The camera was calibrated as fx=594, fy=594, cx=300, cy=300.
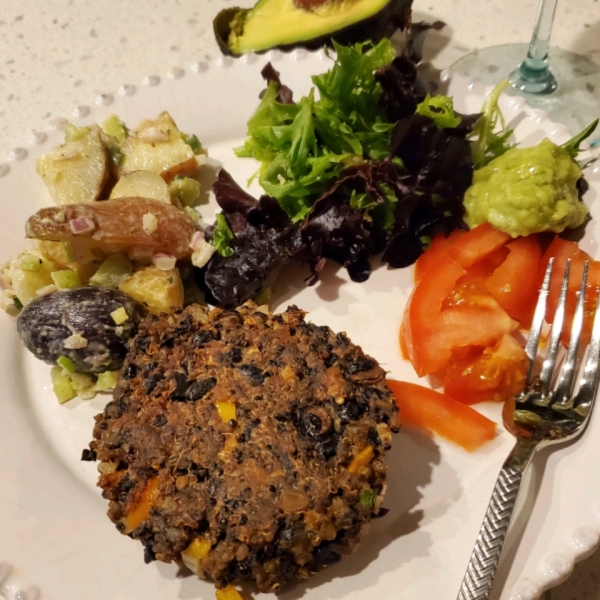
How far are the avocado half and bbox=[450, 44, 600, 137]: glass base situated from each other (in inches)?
23.8

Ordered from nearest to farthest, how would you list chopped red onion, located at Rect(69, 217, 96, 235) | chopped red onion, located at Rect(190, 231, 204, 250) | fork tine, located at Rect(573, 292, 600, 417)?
fork tine, located at Rect(573, 292, 600, 417) < chopped red onion, located at Rect(69, 217, 96, 235) < chopped red onion, located at Rect(190, 231, 204, 250)

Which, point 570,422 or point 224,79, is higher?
point 224,79

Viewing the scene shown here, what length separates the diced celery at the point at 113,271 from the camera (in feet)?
7.86

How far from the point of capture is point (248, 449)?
5.49 ft

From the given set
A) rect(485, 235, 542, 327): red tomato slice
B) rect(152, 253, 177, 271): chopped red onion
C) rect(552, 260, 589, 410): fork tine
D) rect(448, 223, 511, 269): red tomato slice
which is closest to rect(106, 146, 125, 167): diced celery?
rect(152, 253, 177, 271): chopped red onion

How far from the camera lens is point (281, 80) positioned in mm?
3090

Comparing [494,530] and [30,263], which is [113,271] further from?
[494,530]

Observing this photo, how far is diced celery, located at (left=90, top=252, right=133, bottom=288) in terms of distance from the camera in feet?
7.86

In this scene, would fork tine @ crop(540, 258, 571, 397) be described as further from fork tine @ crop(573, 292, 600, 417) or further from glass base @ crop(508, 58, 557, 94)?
glass base @ crop(508, 58, 557, 94)

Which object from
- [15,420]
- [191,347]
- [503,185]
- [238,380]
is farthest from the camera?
[503,185]

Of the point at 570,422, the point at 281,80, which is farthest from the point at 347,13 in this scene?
the point at 570,422

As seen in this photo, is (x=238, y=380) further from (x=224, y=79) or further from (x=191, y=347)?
(x=224, y=79)

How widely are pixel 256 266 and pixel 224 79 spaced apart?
1.23m

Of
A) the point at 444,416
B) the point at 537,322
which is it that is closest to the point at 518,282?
the point at 537,322
